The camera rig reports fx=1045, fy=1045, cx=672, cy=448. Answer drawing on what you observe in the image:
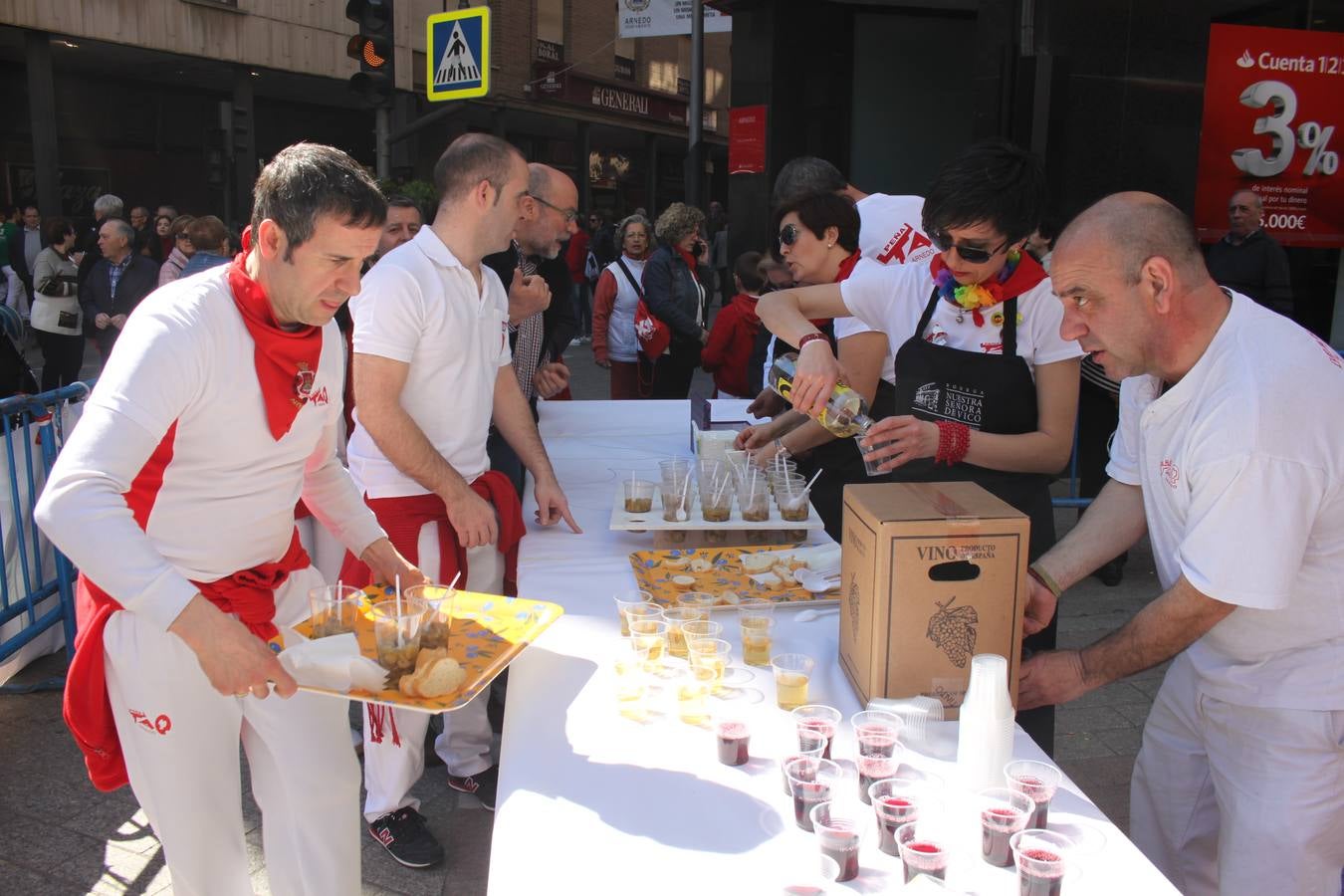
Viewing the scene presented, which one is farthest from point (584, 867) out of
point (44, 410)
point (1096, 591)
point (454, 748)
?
point (1096, 591)

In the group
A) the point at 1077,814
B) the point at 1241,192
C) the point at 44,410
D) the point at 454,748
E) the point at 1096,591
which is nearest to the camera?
the point at 1077,814

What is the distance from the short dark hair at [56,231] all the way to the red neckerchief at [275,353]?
869 cm

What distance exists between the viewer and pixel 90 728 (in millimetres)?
2045

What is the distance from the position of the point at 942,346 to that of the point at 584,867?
181 cm

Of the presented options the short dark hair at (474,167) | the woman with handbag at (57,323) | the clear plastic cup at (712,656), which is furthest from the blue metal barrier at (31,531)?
the woman with handbag at (57,323)

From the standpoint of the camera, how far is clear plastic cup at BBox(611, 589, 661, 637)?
223 cm

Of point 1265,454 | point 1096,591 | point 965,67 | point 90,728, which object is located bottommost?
point 1096,591

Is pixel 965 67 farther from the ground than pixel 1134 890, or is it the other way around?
pixel 965 67

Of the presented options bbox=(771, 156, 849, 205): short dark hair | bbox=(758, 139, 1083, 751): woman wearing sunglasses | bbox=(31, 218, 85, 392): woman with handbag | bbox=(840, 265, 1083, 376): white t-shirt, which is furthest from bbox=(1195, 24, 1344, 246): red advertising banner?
bbox=(31, 218, 85, 392): woman with handbag

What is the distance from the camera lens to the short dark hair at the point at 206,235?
6.11 meters

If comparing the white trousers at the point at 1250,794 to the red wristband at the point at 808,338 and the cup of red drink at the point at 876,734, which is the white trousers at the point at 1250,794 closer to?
the cup of red drink at the point at 876,734

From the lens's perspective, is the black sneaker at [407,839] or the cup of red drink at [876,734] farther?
the black sneaker at [407,839]

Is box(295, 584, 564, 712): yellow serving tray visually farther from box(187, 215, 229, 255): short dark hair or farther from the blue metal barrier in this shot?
box(187, 215, 229, 255): short dark hair

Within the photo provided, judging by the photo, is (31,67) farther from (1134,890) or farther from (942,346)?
(1134,890)
